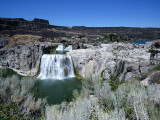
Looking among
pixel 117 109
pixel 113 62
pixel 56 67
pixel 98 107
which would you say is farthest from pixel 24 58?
pixel 117 109

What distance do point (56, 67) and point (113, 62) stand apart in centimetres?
1223

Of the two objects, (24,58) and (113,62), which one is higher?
(113,62)

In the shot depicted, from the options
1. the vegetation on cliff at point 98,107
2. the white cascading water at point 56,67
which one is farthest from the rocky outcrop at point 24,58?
the vegetation on cliff at point 98,107

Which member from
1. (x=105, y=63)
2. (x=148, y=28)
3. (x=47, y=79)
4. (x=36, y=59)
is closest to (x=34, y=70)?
(x=36, y=59)

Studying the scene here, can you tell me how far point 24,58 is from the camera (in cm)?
2720

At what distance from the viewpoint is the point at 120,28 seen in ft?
375

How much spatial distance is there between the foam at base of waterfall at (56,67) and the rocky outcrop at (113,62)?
1.71m

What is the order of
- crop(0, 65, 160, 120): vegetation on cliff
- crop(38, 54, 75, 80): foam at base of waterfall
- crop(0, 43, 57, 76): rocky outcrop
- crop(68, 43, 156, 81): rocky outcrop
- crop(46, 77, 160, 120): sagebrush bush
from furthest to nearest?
crop(0, 43, 57, 76): rocky outcrop < crop(38, 54, 75, 80): foam at base of waterfall < crop(68, 43, 156, 81): rocky outcrop < crop(0, 65, 160, 120): vegetation on cliff < crop(46, 77, 160, 120): sagebrush bush

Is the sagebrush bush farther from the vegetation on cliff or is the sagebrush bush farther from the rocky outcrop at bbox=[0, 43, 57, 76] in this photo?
the rocky outcrop at bbox=[0, 43, 57, 76]

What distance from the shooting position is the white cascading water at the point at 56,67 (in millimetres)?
23875

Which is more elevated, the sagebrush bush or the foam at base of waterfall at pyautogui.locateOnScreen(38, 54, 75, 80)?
the sagebrush bush

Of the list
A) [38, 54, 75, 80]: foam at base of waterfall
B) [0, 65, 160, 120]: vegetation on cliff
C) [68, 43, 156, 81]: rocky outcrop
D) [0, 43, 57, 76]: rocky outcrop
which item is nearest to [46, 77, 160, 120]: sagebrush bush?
[0, 65, 160, 120]: vegetation on cliff

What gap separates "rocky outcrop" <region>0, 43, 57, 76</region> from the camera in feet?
87.0

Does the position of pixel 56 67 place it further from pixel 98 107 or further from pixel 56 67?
pixel 98 107
